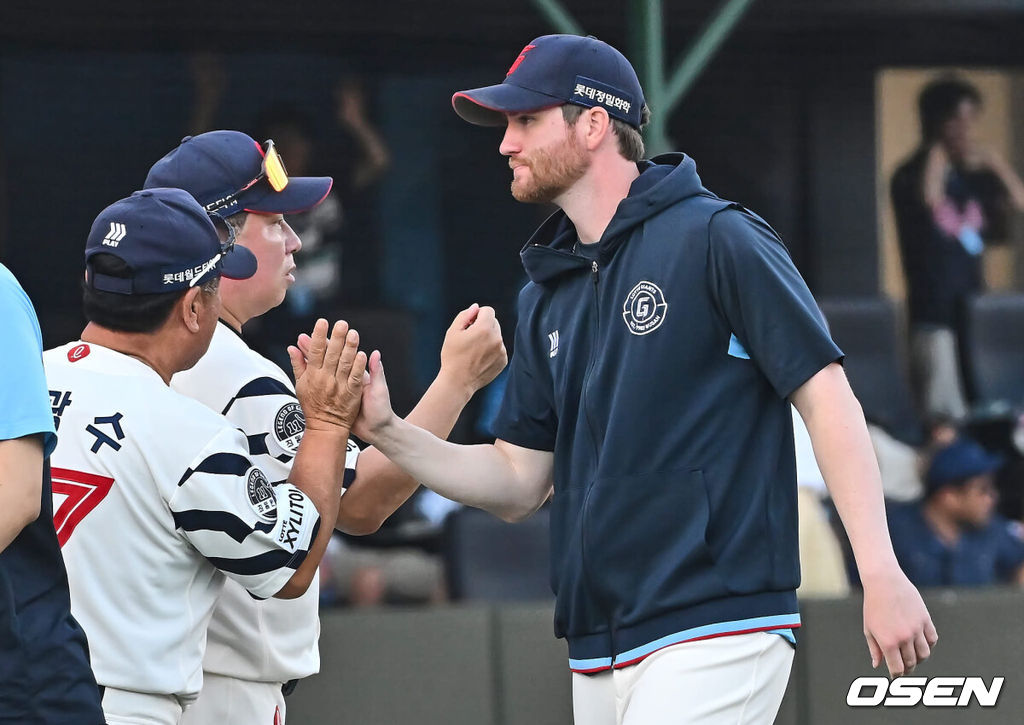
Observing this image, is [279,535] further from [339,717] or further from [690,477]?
[339,717]

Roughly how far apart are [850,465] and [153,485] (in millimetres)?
1162

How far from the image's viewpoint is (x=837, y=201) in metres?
9.17

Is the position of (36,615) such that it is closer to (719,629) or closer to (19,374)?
(19,374)

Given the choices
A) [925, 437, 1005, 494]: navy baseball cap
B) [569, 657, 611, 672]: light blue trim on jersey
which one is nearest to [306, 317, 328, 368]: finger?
[569, 657, 611, 672]: light blue trim on jersey

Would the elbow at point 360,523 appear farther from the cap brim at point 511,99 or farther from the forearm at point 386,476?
the cap brim at point 511,99

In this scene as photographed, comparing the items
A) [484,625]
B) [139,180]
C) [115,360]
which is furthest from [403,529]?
[115,360]

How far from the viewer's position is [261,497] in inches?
111

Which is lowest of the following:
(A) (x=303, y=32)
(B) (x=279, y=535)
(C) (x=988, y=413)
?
(C) (x=988, y=413)

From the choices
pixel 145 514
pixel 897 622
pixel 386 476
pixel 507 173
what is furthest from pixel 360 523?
pixel 507 173

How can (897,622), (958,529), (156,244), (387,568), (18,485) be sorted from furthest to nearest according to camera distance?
(958,529), (387,568), (156,244), (897,622), (18,485)

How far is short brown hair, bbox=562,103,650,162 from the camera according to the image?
324 centimetres

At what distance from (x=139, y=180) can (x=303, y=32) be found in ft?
3.53

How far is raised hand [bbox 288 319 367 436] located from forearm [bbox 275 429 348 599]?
0.02 m

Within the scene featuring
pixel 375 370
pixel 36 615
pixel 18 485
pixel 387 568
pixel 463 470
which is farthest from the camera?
pixel 387 568
